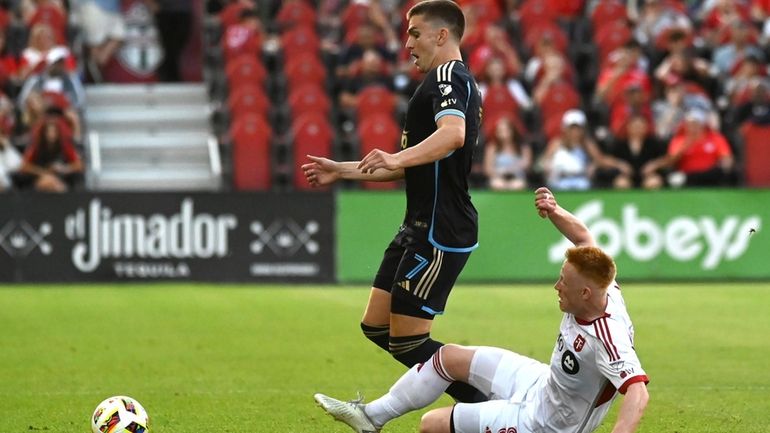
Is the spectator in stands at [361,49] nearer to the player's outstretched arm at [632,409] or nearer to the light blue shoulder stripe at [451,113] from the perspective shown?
the light blue shoulder stripe at [451,113]

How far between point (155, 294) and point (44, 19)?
720 cm

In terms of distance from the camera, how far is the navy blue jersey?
24.3 feet

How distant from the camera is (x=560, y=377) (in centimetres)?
682

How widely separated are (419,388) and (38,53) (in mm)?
15648

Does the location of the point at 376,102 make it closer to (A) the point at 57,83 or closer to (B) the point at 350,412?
(A) the point at 57,83

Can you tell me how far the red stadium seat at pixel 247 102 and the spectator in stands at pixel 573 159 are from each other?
4427 millimetres

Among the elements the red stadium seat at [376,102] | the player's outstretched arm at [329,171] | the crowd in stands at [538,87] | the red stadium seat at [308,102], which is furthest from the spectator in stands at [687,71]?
the player's outstretched arm at [329,171]

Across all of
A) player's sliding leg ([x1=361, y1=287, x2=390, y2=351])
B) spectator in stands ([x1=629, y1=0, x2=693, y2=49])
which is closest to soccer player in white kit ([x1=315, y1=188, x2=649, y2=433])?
player's sliding leg ([x1=361, y1=287, x2=390, y2=351])

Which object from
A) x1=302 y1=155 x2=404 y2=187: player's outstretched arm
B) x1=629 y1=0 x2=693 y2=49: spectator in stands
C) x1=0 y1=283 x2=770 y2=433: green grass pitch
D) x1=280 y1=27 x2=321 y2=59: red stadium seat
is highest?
x1=629 y1=0 x2=693 y2=49: spectator in stands

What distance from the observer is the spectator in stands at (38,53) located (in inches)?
845

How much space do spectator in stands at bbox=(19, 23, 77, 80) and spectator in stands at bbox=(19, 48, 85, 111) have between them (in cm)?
11

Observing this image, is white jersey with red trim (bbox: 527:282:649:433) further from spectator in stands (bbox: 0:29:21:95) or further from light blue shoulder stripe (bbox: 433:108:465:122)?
spectator in stands (bbox: 0:29:21:95)

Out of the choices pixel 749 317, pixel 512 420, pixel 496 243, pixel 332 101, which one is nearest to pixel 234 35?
pixel 332 101

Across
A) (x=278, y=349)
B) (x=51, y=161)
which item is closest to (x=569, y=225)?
(x=278, y=349)
